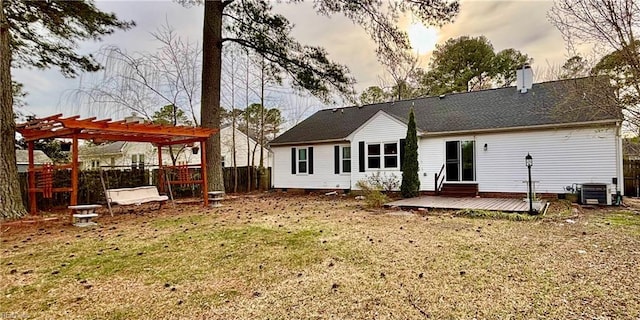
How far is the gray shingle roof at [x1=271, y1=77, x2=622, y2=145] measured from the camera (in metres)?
8.94

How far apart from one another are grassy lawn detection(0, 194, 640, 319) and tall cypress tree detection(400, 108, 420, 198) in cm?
481

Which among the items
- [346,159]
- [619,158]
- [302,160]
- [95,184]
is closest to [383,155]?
[346,159]

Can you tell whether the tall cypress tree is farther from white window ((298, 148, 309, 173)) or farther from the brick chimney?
white window ((298, 148, 309, 173))

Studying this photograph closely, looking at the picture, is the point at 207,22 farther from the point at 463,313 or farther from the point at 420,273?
the point at 463,313

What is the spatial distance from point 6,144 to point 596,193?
587 inches

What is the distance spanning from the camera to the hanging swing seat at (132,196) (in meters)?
8.31

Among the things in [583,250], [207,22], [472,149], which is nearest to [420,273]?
[583,250]

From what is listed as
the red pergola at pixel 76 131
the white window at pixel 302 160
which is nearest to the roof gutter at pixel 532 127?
the white window at pixel 302 160

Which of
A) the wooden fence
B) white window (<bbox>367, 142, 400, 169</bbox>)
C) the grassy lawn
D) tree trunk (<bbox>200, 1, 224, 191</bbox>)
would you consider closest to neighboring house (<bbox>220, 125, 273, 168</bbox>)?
the wooden fence

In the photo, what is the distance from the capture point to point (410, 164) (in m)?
11.6

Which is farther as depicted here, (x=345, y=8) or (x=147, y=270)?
(x=345, y=8)

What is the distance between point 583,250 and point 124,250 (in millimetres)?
6560

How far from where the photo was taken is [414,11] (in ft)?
33.2

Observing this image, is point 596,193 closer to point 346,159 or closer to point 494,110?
point 494,110
